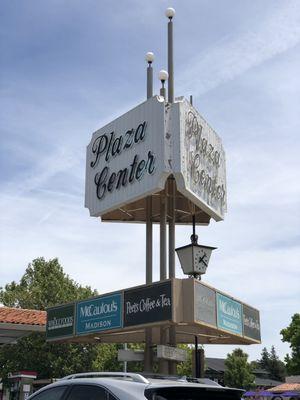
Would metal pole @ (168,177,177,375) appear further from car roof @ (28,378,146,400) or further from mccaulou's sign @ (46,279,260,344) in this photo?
car roof @ (28,378,146,400)

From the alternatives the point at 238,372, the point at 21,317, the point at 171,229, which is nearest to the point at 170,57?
the point at 171,229

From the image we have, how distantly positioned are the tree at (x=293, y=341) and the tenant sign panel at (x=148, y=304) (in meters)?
40.1

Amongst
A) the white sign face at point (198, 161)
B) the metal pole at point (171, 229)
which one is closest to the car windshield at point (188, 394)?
the white sign face at point (198, 161)

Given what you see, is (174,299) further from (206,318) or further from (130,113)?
(130,113)

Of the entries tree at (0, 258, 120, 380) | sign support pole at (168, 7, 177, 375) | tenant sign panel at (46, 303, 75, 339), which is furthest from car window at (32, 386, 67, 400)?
tree at (0, 258, 120, 380)

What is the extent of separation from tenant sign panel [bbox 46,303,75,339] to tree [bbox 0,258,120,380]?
16797 mm

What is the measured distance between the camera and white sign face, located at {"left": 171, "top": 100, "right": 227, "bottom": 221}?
14.9m

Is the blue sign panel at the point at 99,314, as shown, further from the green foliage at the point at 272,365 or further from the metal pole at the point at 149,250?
the green foliage at the point at 272,365

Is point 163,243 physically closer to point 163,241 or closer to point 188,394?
point 163,241

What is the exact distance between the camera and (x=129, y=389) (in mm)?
5281

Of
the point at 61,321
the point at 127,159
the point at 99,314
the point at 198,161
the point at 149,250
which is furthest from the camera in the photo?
the point at 61,321

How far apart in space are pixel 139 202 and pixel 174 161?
10.0ft

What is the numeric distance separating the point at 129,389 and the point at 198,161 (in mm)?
10948

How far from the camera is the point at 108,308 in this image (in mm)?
14812
